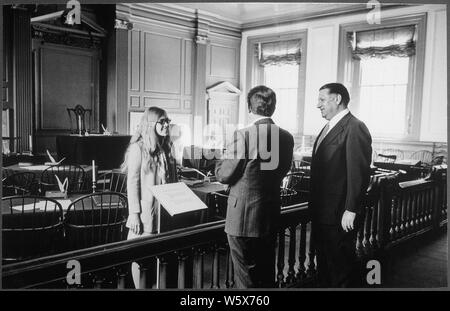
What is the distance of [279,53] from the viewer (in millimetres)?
7352

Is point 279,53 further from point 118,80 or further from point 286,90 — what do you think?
point 118,80

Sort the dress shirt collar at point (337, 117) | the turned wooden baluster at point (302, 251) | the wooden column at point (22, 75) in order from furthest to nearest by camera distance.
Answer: the wooden column at point (22, 75)
the turned wooden baluster at point (302, 251)
the dress shirt collar at point (337, 117)

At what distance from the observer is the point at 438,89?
6.00 m

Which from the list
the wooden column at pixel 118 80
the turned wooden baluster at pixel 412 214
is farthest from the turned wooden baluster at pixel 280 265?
the wooden column at pixel 118 80

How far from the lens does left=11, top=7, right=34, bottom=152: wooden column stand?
5633mm

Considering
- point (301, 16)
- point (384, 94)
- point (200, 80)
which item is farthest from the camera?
point (200, 80)

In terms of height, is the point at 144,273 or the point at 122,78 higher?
the point at 122,78

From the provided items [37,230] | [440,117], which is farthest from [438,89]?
[37,230]

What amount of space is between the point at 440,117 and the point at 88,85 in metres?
5.62

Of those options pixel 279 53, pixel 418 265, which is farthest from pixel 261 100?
pixel 279 53

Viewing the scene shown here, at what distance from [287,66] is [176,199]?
19.4 feet

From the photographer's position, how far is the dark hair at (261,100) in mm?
1838

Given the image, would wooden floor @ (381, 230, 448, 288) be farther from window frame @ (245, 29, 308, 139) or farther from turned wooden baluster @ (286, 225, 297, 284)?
window frame @ (245, 29, 308, 139)

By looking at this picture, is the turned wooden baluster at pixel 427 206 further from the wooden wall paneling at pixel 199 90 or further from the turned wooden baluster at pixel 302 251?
the wooden wall paneling at pixel 199 90
